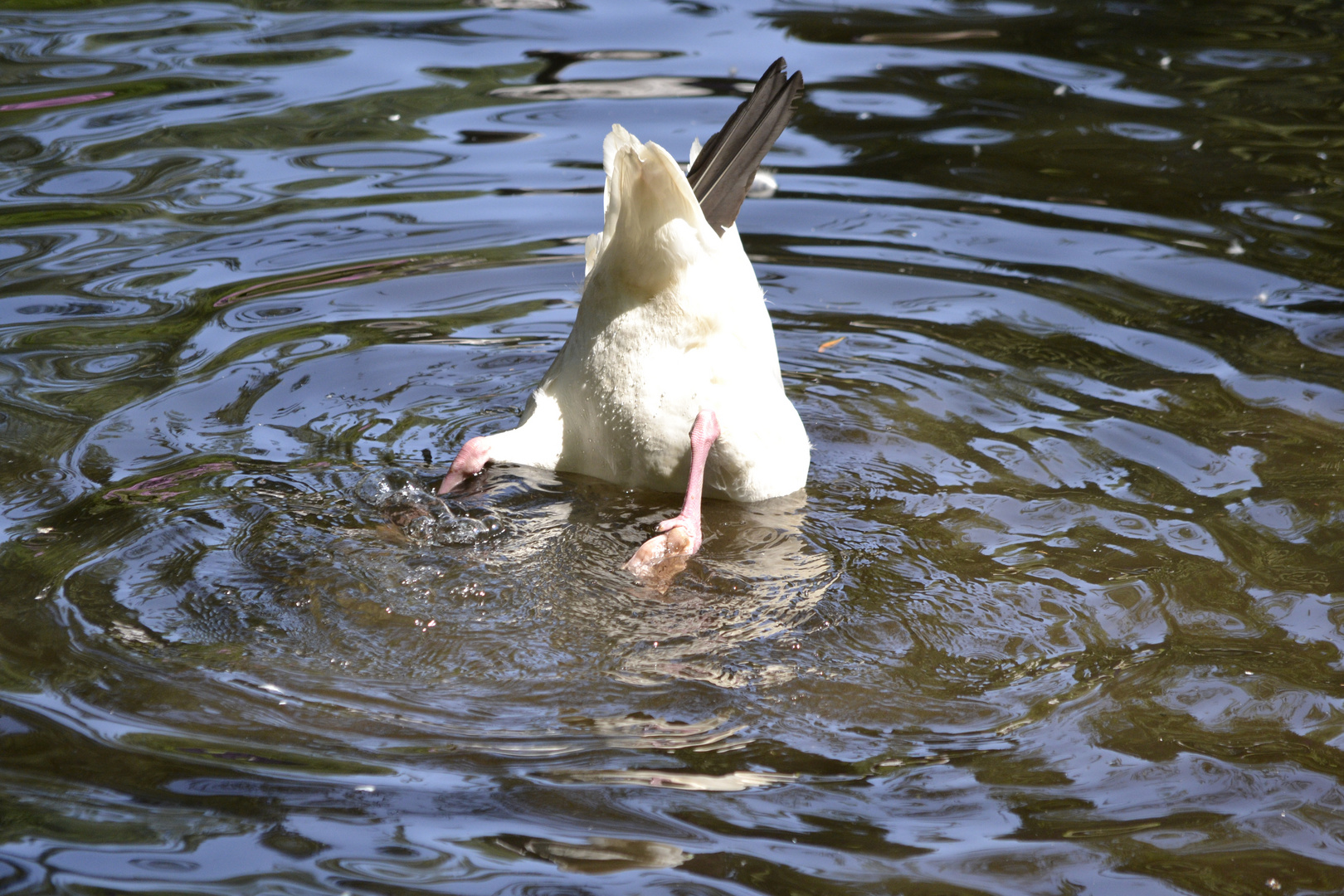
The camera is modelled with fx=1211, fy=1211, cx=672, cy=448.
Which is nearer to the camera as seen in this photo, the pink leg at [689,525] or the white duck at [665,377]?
the pink leg at [689,525]

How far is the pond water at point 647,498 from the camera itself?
9.73ft

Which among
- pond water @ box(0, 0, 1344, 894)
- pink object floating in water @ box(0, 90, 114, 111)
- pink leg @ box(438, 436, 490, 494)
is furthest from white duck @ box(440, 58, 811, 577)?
pink object floating in water @ box(0, 90, 114, 111)

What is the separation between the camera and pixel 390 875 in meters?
2.73

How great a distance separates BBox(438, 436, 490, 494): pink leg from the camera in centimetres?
461

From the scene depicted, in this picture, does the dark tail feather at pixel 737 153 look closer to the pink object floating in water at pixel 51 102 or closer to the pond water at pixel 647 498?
the pond water at pixel 647 498

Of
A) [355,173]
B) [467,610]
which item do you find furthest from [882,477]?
[355,173]

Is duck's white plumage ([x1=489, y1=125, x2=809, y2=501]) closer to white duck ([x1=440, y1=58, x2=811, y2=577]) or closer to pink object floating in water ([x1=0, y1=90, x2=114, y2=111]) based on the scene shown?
white duck ([x1=440, y1=58, x2=811, y2=577])

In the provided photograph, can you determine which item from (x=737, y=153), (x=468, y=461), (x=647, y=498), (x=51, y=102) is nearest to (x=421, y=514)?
(x=468, y=461)

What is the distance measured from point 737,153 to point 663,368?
1036mm

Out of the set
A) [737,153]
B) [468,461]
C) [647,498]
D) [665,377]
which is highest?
→ [737,153]

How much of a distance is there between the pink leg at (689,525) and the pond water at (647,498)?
10 cm

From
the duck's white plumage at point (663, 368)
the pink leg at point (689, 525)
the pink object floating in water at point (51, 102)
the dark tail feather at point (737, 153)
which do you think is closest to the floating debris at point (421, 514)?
the duck's white plumage at point (663, 368)

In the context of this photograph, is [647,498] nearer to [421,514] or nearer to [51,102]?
[421,514]

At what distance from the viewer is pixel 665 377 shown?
14.7 feet
